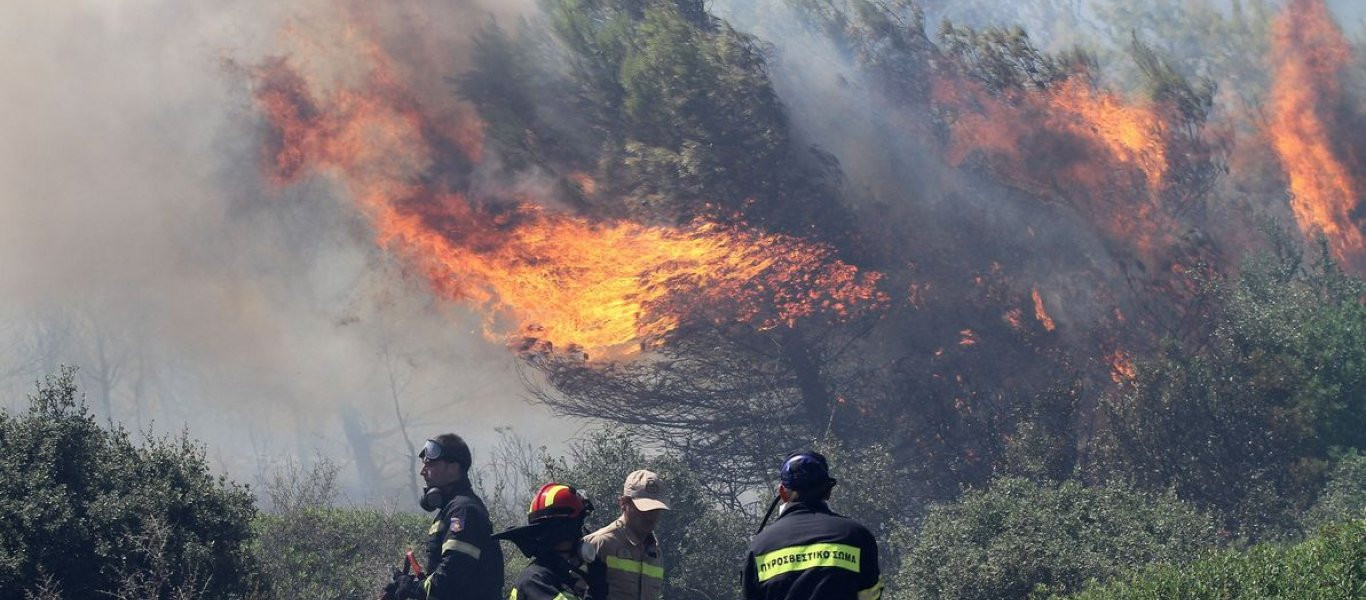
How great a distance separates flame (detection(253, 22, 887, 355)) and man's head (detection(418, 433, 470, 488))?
15914mm

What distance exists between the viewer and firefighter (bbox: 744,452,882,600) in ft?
19.8

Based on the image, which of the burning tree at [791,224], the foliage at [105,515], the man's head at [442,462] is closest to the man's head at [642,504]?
the man's head at [442,462]

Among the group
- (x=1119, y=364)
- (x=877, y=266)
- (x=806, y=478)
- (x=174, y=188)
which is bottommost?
(x=174, y=188)

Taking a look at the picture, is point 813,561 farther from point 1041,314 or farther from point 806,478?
point 1041,314

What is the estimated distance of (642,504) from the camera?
749 centimetres

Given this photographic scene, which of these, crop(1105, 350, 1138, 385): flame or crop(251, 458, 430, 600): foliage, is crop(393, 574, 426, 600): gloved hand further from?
crop(1105, 350, 1138, 385): flame

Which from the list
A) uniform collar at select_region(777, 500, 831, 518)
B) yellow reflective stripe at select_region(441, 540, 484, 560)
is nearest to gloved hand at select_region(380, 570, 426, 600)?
yellow reflective stripe at select_region(441, 540, 484, 560)

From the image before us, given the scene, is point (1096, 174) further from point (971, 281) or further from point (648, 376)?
point (648, 376)

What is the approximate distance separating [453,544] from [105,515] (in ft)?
11.2

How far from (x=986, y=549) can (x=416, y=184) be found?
1519cm

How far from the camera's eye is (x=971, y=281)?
99.7ft

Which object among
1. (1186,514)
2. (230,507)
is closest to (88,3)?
(230,507)

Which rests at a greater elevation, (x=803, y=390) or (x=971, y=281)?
(x=971, y=281)

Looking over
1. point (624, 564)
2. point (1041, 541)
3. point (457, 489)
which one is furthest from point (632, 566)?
point (1041, 541)
